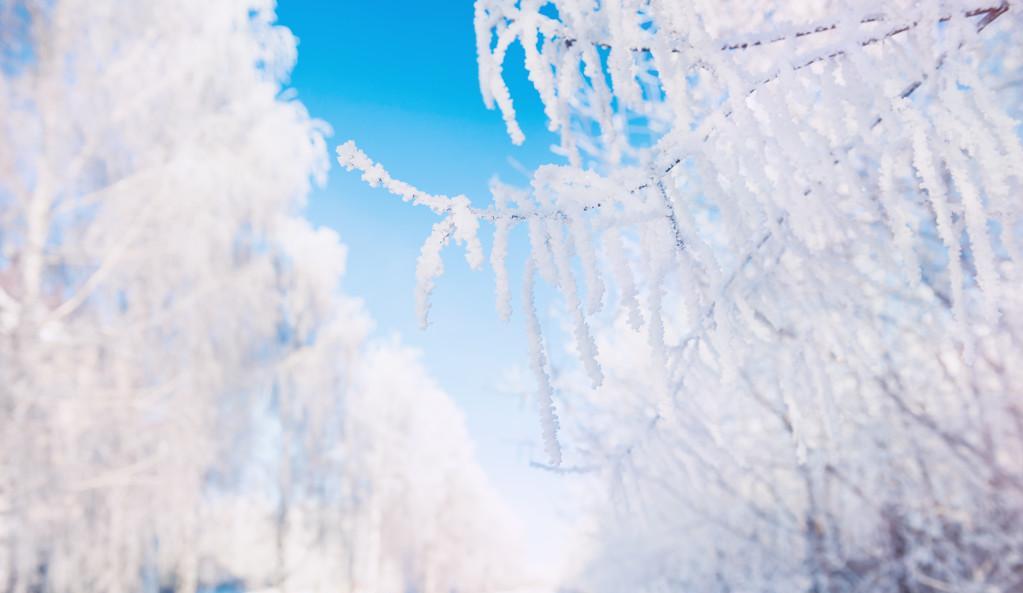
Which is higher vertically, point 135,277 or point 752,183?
point 135,277

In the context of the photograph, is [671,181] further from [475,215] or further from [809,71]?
[809,71]

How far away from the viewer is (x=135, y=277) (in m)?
6.05

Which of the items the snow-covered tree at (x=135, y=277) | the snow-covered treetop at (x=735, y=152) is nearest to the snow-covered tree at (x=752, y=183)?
the snow-covered treetop at (x=735, y=152)

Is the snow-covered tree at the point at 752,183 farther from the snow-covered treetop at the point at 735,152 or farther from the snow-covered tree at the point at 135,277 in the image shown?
the snow-covered tree at the point at 135,277

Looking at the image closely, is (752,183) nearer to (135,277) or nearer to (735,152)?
(735,152)

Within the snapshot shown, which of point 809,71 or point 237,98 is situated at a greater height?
point 237,98

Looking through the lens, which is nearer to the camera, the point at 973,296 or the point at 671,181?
the point at 671,181

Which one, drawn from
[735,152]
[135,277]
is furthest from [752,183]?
[135,277]

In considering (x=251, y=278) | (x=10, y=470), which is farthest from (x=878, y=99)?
(x=251, y=278)

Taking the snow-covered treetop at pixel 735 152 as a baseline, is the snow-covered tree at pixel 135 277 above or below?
above

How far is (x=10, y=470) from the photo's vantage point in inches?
178

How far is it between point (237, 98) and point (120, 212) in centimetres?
231

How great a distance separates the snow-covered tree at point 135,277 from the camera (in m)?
5.09

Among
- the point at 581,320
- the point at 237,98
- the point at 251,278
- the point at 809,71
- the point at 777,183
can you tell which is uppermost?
the point at 237,98
